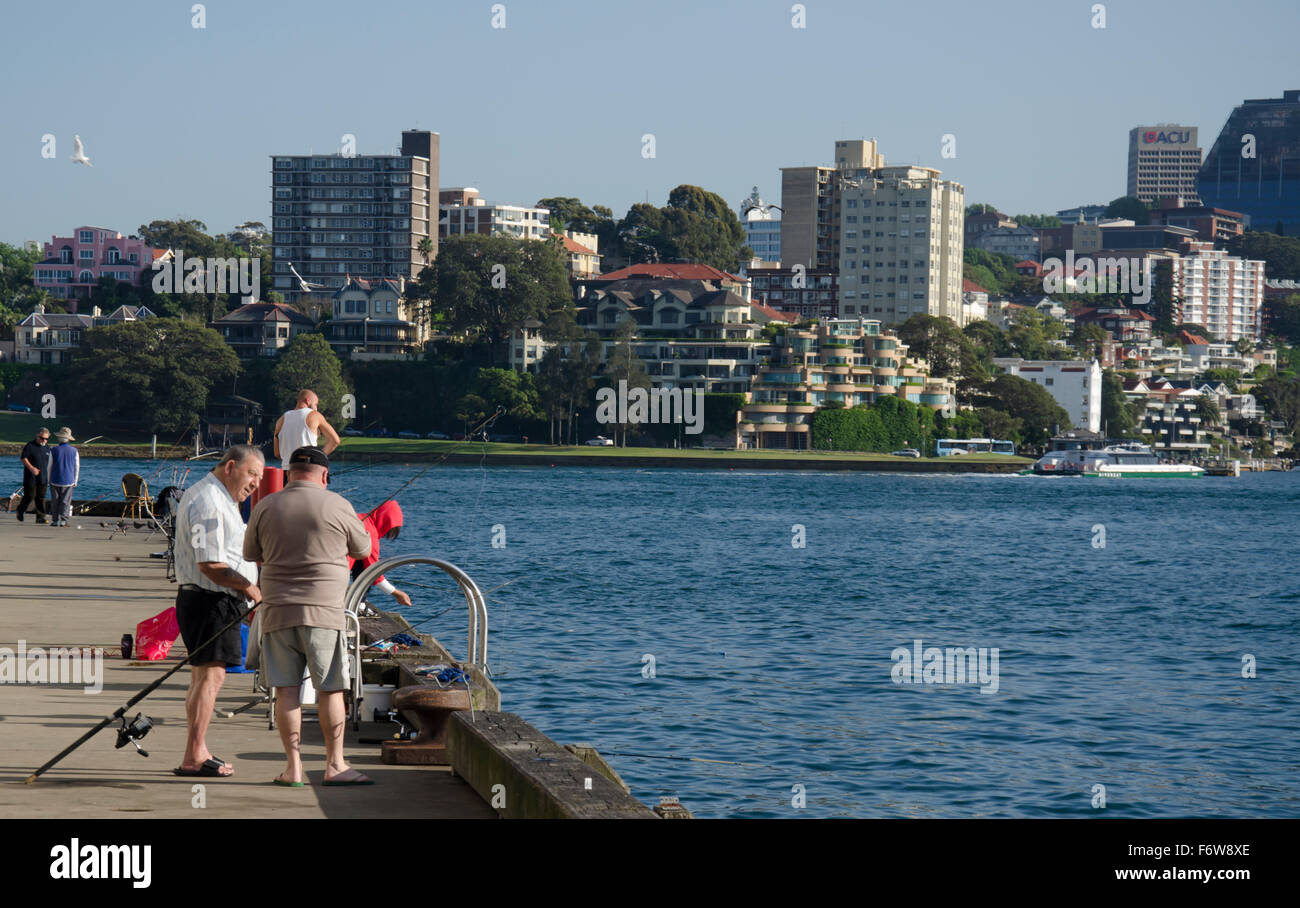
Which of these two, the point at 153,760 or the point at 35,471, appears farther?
the point at 35,471

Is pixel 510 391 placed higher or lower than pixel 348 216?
lower

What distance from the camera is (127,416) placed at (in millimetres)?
114000

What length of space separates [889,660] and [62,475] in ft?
40.3

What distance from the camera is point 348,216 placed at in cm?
17625

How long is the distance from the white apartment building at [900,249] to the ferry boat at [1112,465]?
37125 millimetres

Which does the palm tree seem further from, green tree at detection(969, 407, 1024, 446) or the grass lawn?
the grass lawn

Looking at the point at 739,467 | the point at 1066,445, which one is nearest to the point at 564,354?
the point at 739,467

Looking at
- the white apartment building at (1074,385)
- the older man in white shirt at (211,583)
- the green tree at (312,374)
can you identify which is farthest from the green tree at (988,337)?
the older man in white shirt at (211,583)

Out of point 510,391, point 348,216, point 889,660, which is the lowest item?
point 889,660

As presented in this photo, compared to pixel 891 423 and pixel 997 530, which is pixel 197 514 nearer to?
pixel 997 530

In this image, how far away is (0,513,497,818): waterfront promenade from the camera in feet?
22.2

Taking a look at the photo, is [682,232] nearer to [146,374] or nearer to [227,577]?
[146,374]

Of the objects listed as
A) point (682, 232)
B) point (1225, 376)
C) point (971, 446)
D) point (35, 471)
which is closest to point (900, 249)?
point (682, 232)
